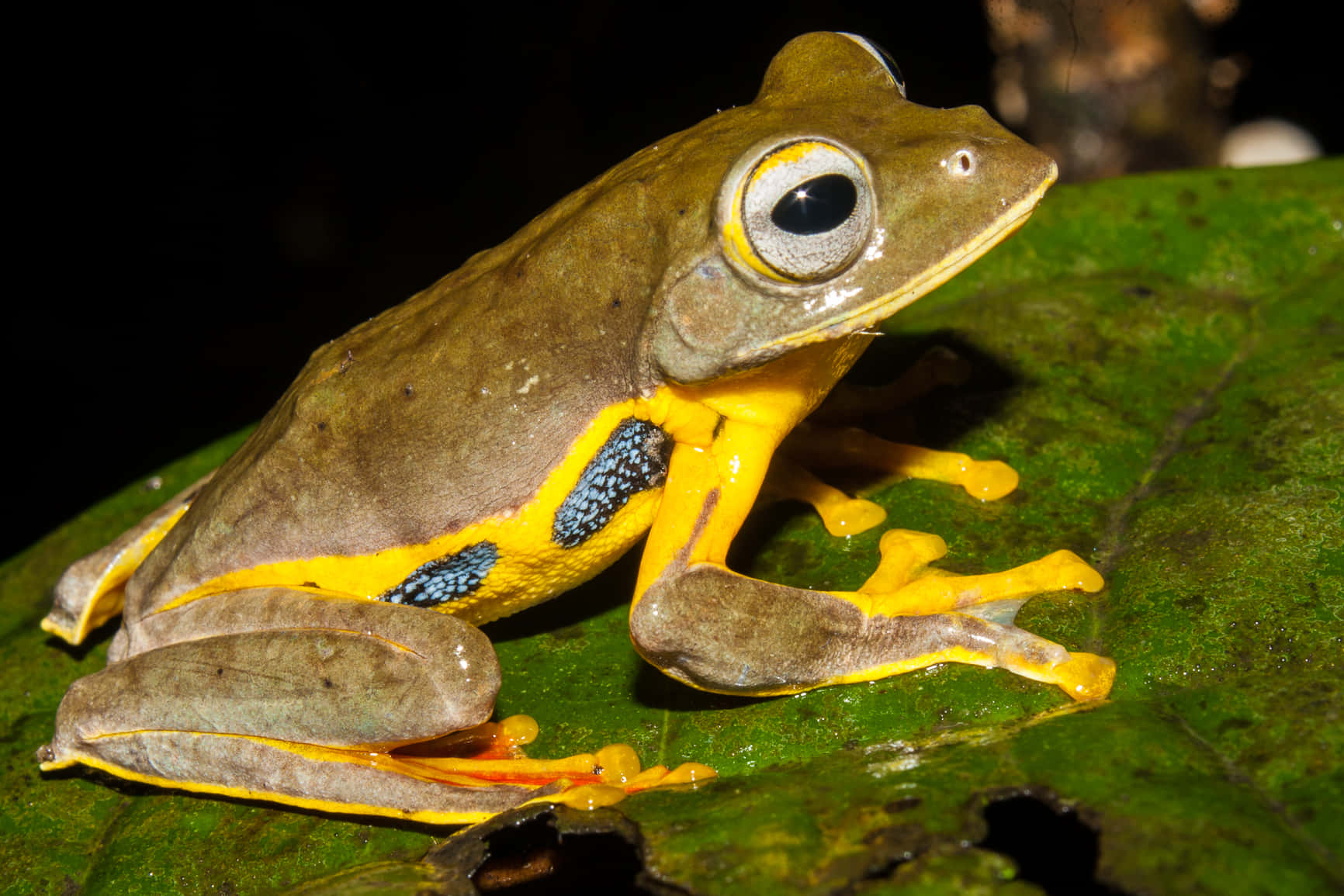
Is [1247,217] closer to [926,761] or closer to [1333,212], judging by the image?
[1333,212]

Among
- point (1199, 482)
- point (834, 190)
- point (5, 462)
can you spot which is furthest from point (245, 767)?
point (5, 462)

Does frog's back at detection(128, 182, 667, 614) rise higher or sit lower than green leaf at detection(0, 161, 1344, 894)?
higher

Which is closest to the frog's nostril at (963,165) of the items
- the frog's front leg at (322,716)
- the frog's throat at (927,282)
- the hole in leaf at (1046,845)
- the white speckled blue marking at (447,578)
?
the frog's throat at (927,282)

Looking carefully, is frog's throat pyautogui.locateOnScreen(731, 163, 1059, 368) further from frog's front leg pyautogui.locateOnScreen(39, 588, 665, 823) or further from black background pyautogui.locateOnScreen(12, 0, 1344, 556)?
black background pyautogui.locateOnScreen(12, 0, 1344, 556)

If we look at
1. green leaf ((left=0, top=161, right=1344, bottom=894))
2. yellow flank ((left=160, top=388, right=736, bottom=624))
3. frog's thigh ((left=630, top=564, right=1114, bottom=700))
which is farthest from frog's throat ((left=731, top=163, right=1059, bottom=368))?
green leaf ((left=0, top=161, right=1344, bottom=894))

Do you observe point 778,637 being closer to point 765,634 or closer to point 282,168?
point 765,634

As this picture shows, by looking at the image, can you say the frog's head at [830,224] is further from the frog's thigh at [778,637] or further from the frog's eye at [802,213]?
the frog's thigh at [778,637]

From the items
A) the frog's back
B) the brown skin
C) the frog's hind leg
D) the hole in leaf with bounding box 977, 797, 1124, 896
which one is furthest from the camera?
the frog's hind leg

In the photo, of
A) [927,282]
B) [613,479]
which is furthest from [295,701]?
[927,282]
